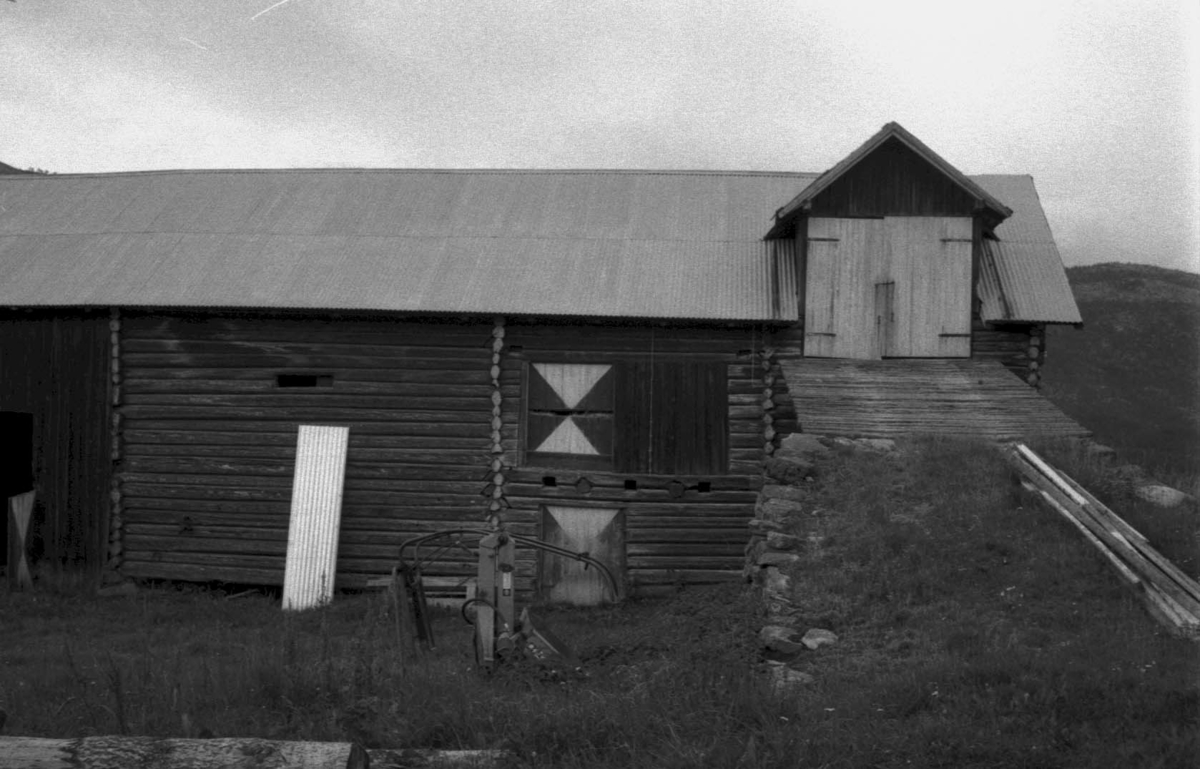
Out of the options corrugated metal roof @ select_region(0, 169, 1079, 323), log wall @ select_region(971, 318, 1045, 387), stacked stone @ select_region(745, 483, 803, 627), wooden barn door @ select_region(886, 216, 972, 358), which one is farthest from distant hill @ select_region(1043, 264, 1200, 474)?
stacked stone @ select_region(745, 483, 803, 627)

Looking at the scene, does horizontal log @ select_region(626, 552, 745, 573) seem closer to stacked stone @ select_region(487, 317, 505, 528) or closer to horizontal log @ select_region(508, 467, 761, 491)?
horizontal log @ select_region(508, 467, 761, 491)

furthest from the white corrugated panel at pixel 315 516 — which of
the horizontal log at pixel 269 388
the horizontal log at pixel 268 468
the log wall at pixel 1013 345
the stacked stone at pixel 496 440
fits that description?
the log wall at pixel 1013 345

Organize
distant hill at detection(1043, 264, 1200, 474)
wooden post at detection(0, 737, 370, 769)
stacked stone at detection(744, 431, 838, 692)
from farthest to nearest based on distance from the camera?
distant hill at detection(1043, 264, 1200, 474)
stacked stone at detection(744, 431, 838, 692)
wooden post at detection(0, 737, 370, 769)

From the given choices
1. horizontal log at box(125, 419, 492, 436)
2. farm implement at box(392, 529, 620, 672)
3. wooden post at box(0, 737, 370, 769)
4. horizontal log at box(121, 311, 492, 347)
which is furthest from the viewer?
horizontal log at box(121, 311, 492, 347)

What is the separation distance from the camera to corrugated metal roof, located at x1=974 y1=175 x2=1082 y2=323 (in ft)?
52.6

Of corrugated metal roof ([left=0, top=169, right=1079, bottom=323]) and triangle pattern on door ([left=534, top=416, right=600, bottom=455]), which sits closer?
triangle pattern on door ([left=534, top=416, right=600, bottom=455])

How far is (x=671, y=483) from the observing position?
1630cm

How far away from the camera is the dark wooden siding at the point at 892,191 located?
16.4 m

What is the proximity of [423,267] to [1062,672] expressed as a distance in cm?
1273

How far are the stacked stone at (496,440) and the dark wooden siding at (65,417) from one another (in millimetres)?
6161

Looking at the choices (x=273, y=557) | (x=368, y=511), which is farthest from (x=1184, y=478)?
(x=273, y=557)

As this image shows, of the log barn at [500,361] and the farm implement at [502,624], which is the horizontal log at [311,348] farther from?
the farm implement at [502,624]

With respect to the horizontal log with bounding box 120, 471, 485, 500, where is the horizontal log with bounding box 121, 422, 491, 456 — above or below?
above

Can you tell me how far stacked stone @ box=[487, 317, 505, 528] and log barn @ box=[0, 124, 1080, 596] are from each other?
0.11 feet
